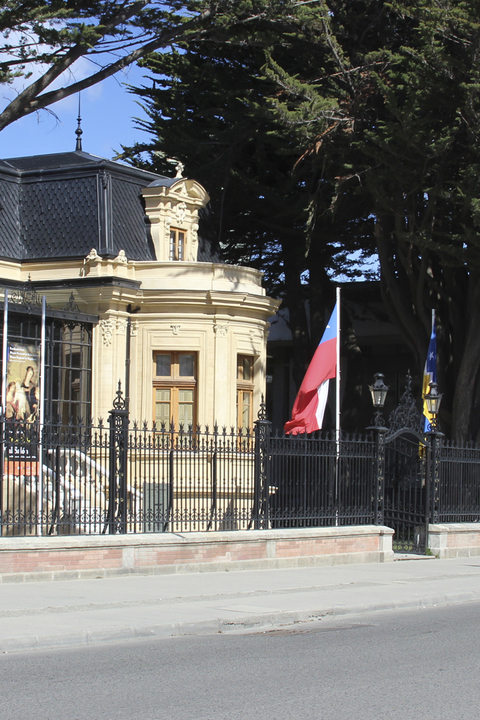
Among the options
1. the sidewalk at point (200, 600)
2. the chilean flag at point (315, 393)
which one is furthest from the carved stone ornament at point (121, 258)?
the sidewalk at point (200, 600)

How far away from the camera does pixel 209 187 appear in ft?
99.8

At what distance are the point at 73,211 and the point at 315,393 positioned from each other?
926 centimetres

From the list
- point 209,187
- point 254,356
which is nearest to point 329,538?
point 254,356

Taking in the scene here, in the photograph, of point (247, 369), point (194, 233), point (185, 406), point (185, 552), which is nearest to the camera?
point (185, 552)

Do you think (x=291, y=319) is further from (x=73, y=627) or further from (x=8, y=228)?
(x=73, y=627)

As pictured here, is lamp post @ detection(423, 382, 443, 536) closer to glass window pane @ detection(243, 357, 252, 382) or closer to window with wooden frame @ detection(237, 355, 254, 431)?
window with wooden frame @ detection(237, 355, 254, 431)

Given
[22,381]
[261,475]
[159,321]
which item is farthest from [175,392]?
[261,475]

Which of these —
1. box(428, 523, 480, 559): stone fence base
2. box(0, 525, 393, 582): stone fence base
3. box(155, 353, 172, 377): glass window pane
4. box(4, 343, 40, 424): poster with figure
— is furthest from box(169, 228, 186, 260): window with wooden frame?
box(0, 525, 393, 582): stone fence base

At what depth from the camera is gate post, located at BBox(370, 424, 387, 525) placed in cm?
1959

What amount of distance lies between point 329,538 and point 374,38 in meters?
15.8

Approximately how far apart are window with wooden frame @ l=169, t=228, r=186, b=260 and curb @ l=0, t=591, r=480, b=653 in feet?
50.5

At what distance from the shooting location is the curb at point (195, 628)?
9.43m

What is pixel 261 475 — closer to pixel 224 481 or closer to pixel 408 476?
pixel 224 481

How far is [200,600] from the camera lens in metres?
12.8
